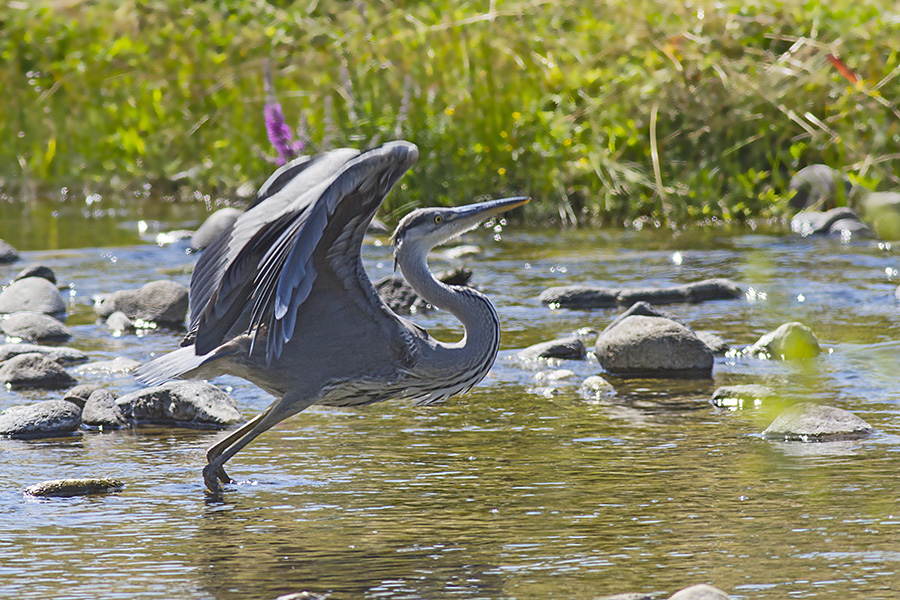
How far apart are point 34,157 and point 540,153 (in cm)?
639

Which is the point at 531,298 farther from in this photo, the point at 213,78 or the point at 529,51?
the point at 213,78

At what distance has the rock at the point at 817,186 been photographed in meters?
11.6

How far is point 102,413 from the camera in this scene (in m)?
5.73

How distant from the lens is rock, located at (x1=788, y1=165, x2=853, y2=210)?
456 inches

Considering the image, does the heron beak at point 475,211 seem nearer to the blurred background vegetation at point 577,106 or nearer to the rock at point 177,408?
the rock at point 177,408

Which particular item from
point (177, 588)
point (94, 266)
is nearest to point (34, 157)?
point (94, 266)

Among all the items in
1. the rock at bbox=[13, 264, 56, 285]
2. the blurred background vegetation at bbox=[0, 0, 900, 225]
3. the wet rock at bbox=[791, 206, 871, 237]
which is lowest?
the rock at bbox=[13, 264, 56, 285]

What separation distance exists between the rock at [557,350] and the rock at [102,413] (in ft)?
7.31

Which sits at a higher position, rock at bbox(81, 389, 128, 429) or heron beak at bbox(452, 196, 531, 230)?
heron beak at bbox(452, 196, 531, 230)

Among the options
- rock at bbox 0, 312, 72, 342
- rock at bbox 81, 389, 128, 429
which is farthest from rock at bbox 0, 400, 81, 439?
rock at bbox 0, 312, 72, 342

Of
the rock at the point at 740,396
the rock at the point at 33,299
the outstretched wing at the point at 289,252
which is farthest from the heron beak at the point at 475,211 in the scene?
the rock at the point at 33,299

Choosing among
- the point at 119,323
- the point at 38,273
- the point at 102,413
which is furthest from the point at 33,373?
the point at 38,273

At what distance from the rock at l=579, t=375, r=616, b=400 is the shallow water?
7 cm

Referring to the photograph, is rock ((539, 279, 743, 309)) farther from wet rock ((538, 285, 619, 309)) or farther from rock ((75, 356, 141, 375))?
rock ((75, 356, 141, 375))
